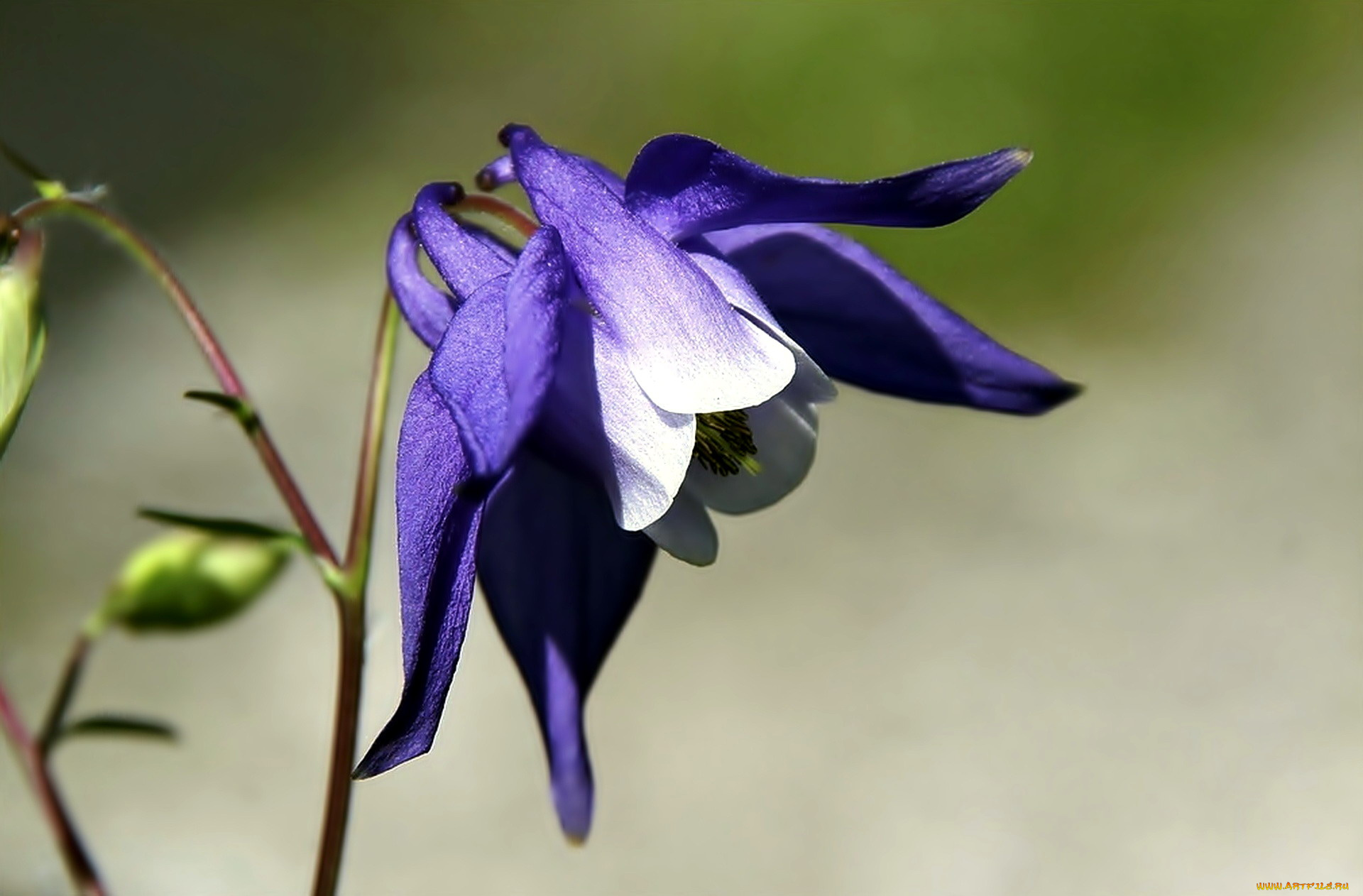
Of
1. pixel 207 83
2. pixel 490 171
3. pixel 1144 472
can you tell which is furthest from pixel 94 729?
pixel 207 83

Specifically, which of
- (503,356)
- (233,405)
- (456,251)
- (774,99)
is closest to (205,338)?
(233,405)

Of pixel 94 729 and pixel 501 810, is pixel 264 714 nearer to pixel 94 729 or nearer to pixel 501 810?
pixel 501 810

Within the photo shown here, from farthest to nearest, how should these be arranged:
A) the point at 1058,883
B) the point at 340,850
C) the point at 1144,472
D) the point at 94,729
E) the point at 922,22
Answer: the point at 922,22 < the point at 1144,472 < the point at 1058,883 < the point at 94,729 < the point at 340,850

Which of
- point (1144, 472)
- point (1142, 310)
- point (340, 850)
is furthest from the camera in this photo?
point (1142, 310)

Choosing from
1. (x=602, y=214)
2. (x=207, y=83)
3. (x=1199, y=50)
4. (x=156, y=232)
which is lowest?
(x=602, y=214)

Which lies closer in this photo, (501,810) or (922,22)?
(501,810)

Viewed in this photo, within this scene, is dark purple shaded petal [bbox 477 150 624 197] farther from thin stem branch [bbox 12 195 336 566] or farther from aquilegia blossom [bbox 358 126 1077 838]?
thin stem branch [bbox 12 195 336 566]

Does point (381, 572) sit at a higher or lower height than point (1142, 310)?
lower
